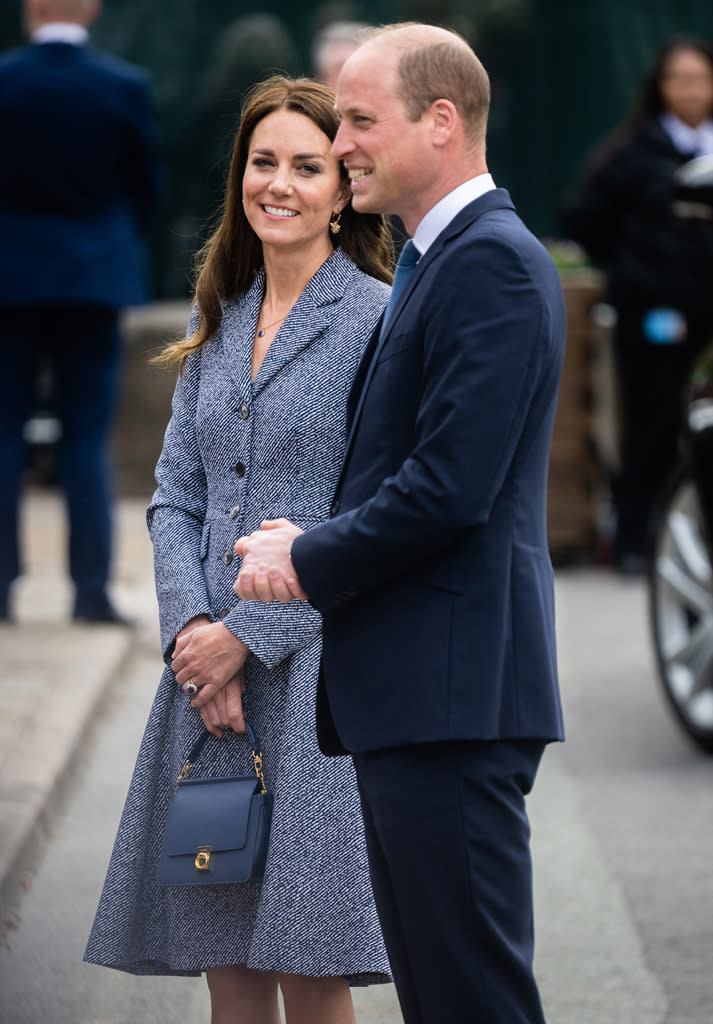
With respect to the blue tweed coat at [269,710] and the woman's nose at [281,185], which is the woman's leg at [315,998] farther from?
the woman's nose at [281,185]

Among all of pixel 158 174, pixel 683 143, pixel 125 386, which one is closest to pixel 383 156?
pixel 158 174

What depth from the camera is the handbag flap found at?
2809 millimetres

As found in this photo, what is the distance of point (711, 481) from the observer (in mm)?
5566

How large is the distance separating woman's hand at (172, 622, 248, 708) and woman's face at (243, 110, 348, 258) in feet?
2.14

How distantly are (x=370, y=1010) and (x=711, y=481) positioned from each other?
2387 millimetres

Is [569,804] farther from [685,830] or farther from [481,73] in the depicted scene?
[481,73]

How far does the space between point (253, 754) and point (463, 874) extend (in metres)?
0.59

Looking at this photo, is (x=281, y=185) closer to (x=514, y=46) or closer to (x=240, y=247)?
(x=240, y=247)

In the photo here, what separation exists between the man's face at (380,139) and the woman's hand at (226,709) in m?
0.83

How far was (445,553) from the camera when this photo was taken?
7.86 feet

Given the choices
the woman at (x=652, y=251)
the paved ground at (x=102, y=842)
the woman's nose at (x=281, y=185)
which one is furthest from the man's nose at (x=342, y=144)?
the woman at (x=652, y=251)

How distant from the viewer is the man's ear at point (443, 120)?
2.41m

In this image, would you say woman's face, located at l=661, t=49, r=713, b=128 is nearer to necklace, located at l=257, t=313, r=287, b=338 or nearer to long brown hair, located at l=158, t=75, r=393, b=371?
long brown hair, located at l=158, t=75, r=393, b=371

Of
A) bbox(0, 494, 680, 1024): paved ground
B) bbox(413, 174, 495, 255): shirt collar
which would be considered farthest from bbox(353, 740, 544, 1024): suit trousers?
bbox(0, 494, 680, 1024): paved ground
